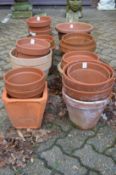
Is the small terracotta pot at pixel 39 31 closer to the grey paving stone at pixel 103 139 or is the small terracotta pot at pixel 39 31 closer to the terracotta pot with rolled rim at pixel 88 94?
the terracotta pot with rolled rim at pixel 88 94

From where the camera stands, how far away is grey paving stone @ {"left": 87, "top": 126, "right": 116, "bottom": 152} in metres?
2.20

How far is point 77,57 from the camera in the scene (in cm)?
262

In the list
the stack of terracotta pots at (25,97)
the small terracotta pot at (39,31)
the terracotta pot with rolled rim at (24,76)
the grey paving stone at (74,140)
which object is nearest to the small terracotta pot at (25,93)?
the stack of terracotta pots at (25,97)

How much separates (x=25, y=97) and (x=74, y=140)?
0.55m

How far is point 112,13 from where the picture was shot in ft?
20.0

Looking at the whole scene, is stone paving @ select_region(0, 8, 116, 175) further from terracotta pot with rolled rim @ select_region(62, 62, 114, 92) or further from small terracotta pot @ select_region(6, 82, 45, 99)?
terracotta pot with rolled rim @ select_region(62, 62, 114, 92)

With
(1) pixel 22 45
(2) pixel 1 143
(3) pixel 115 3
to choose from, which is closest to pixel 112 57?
(1) pixel 22 45

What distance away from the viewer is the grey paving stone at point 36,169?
6.47ft

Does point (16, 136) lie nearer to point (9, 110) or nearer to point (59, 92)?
point (9, 110)

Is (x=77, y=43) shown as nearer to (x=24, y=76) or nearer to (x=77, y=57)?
(x=77, y=57)

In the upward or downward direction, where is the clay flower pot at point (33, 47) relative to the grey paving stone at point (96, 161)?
upward

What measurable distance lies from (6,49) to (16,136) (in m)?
2.11

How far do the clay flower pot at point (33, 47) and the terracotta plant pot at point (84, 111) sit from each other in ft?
1.99

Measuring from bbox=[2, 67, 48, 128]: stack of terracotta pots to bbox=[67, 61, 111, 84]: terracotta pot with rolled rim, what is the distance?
287mm
